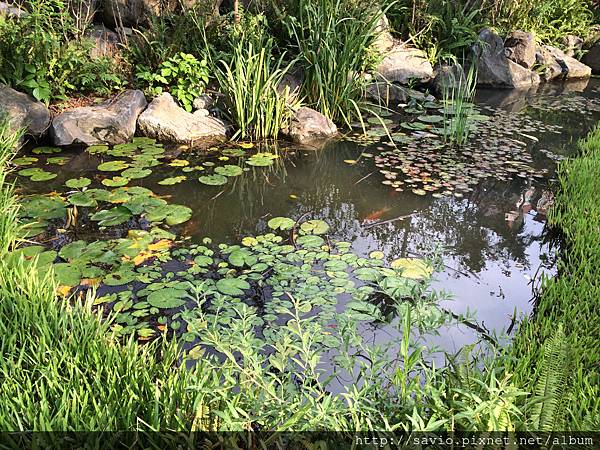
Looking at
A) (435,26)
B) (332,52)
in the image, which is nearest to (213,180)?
(332,52)

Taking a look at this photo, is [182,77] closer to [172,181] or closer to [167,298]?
[172,181]

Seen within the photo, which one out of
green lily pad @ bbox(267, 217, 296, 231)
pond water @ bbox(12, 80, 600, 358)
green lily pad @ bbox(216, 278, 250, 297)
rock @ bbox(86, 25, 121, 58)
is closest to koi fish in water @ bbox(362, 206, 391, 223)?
pond water @ bbox(12, 80, 600, 358)

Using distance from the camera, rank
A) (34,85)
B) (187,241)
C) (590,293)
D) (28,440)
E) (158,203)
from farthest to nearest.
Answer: (34,85)
(158,203)
(187,241)
(590,293)
(28,440)

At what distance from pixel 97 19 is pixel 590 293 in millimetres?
5747

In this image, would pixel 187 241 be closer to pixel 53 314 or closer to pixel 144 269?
pixel 144 269

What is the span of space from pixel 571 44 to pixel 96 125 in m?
7.81

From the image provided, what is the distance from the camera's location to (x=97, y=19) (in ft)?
19.9

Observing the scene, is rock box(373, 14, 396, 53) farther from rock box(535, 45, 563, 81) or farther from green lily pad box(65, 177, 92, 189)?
green lily pad box(65, 177, 92, 189)

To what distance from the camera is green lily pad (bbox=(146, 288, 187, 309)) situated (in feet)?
8.20

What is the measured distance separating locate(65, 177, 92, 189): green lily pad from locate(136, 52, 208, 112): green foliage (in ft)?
4.88

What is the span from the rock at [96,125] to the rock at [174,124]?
132mm

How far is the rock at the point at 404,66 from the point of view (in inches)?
259

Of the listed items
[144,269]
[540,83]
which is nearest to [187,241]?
[144,269]

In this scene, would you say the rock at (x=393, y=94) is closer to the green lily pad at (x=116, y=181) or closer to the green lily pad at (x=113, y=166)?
the green lily pad at (x=113, y=166)
